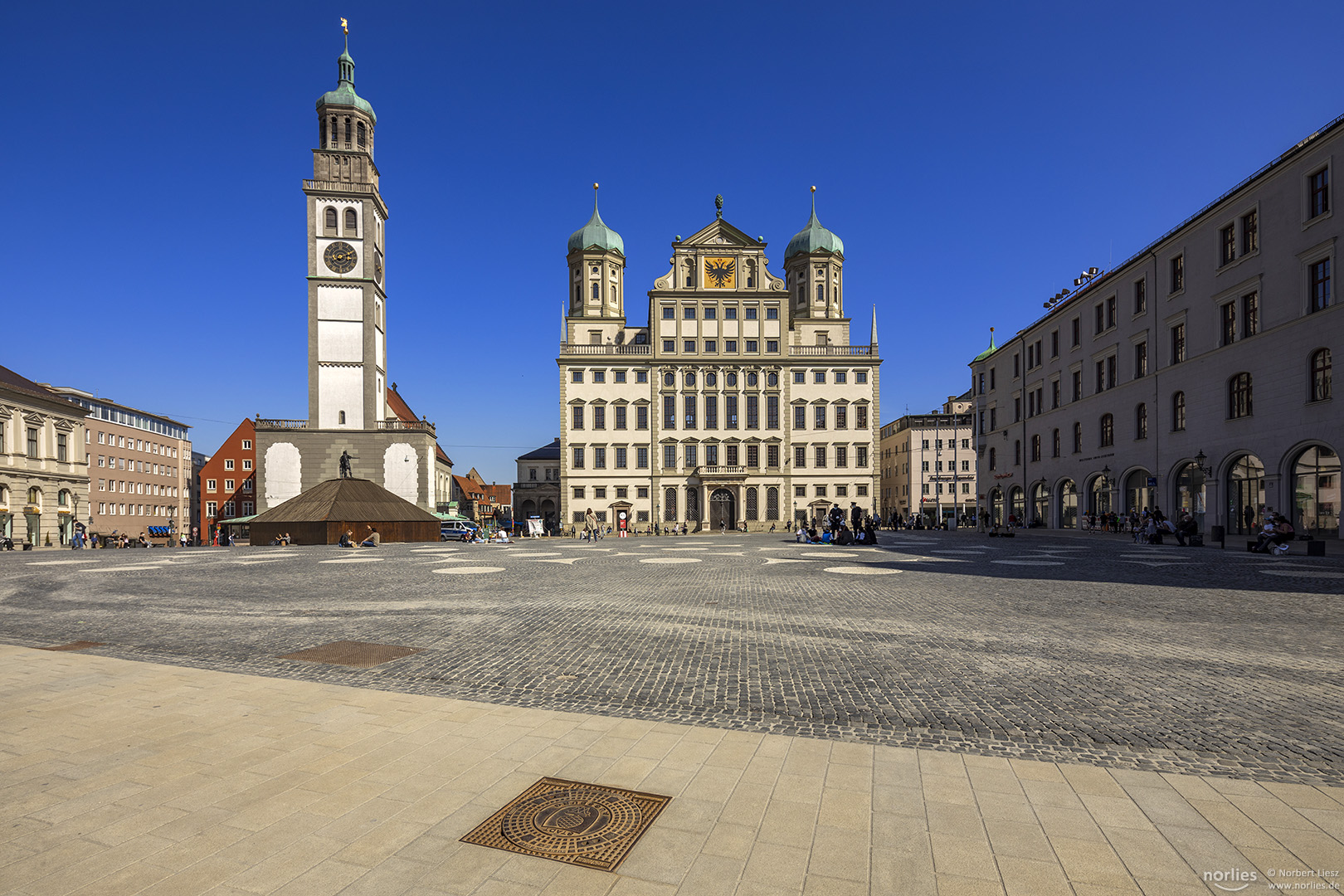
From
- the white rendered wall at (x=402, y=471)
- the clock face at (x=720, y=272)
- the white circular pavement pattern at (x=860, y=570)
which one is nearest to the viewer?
the white circular pavement pattern at (x=860, y=570)

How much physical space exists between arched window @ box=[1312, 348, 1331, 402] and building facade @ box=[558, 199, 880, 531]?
37.1 meters

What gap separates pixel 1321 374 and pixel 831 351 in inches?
1570

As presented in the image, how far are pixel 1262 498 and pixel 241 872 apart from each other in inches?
1531

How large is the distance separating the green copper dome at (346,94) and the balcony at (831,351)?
138 ft

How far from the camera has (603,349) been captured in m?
63.6

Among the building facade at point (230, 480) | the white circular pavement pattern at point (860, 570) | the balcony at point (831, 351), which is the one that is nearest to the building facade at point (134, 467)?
the building facade at point (230, 480)

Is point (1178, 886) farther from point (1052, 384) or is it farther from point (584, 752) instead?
point (1052, 384)

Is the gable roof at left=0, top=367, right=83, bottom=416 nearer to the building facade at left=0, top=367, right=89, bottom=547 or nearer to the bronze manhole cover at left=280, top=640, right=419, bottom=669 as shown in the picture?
the building facade at left=0, top=367, right=89, bottom=547

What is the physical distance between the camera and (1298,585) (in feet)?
48.7

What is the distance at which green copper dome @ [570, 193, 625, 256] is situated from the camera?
7144cm

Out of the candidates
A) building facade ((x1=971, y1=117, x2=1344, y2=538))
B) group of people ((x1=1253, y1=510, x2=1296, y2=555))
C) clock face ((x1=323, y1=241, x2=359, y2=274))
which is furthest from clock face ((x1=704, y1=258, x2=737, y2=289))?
group of people ((x1=1253, y1=510, x2=1296, y2=555))

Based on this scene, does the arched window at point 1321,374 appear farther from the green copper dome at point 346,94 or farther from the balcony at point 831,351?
the green copper dome at point 346,94

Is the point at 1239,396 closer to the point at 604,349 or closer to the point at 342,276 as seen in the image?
the point at 604,349

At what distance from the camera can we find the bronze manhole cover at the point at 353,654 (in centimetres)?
808
